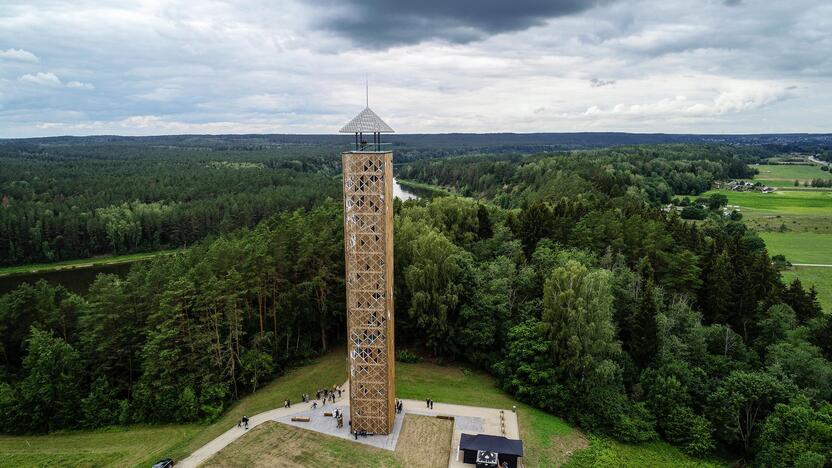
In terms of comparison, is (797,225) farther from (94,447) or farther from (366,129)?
(94,447)

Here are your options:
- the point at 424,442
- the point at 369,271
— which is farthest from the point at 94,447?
the point at 369,271

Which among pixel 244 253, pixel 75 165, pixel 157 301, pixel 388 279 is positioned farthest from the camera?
pixel 75 165

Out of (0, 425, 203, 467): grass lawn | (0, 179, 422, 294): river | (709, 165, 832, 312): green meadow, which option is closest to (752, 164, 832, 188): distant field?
(709, 165, 832, 312): green meadow

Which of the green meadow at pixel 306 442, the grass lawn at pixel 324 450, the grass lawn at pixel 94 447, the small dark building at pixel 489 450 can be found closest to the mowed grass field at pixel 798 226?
the green meadow at pixel 306 442

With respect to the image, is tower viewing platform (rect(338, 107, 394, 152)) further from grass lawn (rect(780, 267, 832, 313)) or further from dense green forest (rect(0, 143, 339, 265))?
dense green forest (rect(0, 143, 339, 265))

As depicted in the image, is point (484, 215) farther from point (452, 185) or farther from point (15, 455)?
point (452, 185)

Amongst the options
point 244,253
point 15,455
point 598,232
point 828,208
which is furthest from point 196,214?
point 828,208

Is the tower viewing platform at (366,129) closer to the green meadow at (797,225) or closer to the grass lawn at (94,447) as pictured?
the grass lawn at (94,447)

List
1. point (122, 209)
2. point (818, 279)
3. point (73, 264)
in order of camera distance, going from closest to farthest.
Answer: point (818, 279) < point (73, 264) < point (122, 209)
